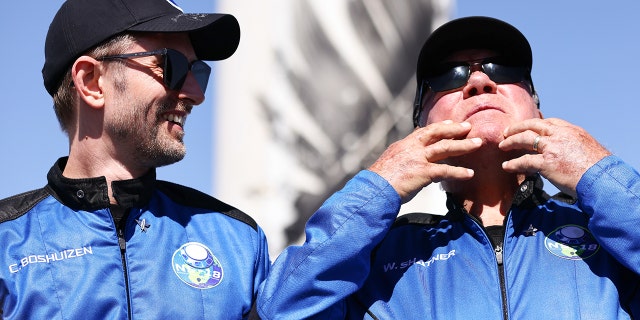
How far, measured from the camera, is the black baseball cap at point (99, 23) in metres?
4.10

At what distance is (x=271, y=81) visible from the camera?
9055 mm

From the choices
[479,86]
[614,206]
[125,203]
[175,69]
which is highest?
[175,69]

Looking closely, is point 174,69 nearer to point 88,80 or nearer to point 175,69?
point 175,69

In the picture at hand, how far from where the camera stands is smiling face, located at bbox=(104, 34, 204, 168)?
404 cm

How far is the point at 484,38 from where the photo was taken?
427cm

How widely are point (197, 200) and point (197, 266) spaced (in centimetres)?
45

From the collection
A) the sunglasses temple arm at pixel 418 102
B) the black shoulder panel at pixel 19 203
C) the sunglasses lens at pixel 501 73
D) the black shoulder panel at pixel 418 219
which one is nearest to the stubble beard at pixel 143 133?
the black shoulder panel at pixel 19 203

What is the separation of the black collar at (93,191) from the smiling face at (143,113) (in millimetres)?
156

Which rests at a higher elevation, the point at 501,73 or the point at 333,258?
the point at 501,73

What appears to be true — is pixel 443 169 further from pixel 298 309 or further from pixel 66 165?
pixel 66 165

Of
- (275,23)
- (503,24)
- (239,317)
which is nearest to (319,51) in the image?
(275,23)

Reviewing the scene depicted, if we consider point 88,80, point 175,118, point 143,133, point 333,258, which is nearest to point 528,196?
point 333,258

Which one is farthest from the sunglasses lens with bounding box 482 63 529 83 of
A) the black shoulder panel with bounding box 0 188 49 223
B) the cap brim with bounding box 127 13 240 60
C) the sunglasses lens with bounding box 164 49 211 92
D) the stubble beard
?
the black shoulder panel with bounding box 0 188 49 223

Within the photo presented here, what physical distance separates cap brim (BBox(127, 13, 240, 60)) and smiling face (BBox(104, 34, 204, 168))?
0.13 meters
